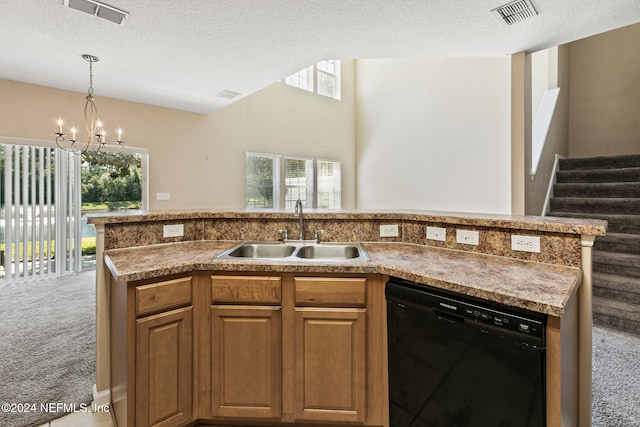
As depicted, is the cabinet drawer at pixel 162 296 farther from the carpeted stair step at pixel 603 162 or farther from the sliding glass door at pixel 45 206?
the carpeted stair step at pixel 603 162

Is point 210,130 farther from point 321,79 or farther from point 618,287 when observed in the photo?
point 618,287

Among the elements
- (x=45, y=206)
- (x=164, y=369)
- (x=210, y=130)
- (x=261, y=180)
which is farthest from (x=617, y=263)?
(x=45, y=206)

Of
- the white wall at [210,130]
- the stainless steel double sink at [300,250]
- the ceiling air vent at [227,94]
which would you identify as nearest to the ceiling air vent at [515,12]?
the stainless steel double sink at [300,250]

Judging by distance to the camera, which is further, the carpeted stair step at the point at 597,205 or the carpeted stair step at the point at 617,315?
the carpeted stair step at the point at 597,205

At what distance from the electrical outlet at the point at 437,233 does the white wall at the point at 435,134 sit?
3.59 m

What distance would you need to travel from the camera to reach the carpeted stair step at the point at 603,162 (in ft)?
13.4

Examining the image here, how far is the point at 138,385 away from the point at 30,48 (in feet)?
11.1

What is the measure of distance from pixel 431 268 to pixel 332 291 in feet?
1.56

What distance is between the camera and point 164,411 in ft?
4.99

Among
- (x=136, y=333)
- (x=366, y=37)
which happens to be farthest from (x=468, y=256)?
(x=366, y=37)

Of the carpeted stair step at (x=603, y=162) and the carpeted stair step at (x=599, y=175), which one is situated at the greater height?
the carpeted stair step at (x=603, y=162)

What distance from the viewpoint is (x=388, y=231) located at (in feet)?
7.18

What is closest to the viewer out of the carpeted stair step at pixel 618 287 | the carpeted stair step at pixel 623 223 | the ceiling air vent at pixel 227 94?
the carpeted stair step at pixel 618 287

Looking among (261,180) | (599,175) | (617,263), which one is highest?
(261,180)
